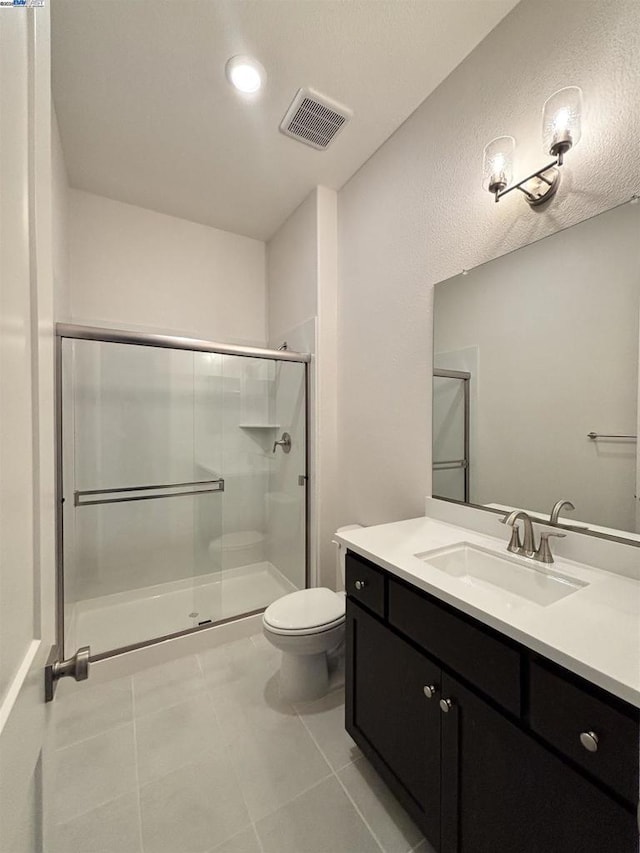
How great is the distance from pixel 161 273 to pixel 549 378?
99.4 inches

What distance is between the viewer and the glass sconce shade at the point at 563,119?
1.04 meters

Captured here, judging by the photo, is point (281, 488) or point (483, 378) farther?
point (281, 488)

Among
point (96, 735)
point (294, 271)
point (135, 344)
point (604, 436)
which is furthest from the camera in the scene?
point (294, 271)

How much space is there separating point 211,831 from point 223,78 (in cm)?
277

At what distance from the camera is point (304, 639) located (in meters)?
1.50

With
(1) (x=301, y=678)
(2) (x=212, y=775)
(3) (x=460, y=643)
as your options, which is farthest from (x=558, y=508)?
(2) (x=212, y=775)

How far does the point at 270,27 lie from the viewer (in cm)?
130

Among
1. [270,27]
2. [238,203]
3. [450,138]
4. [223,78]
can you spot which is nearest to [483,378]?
[450,138]

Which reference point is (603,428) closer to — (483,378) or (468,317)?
(483,378)

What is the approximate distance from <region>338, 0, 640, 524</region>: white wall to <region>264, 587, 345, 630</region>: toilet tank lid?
0.50 meters

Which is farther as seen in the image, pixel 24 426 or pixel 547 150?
pixel 547 150

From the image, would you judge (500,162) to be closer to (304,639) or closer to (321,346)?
(321,346)

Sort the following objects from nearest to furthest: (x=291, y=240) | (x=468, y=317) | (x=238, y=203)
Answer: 1. (x=468, y=317)
2. (x=238, y=203)
3. (x=291, y=240)

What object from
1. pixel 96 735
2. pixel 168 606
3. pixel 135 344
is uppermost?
pixel 135 344
